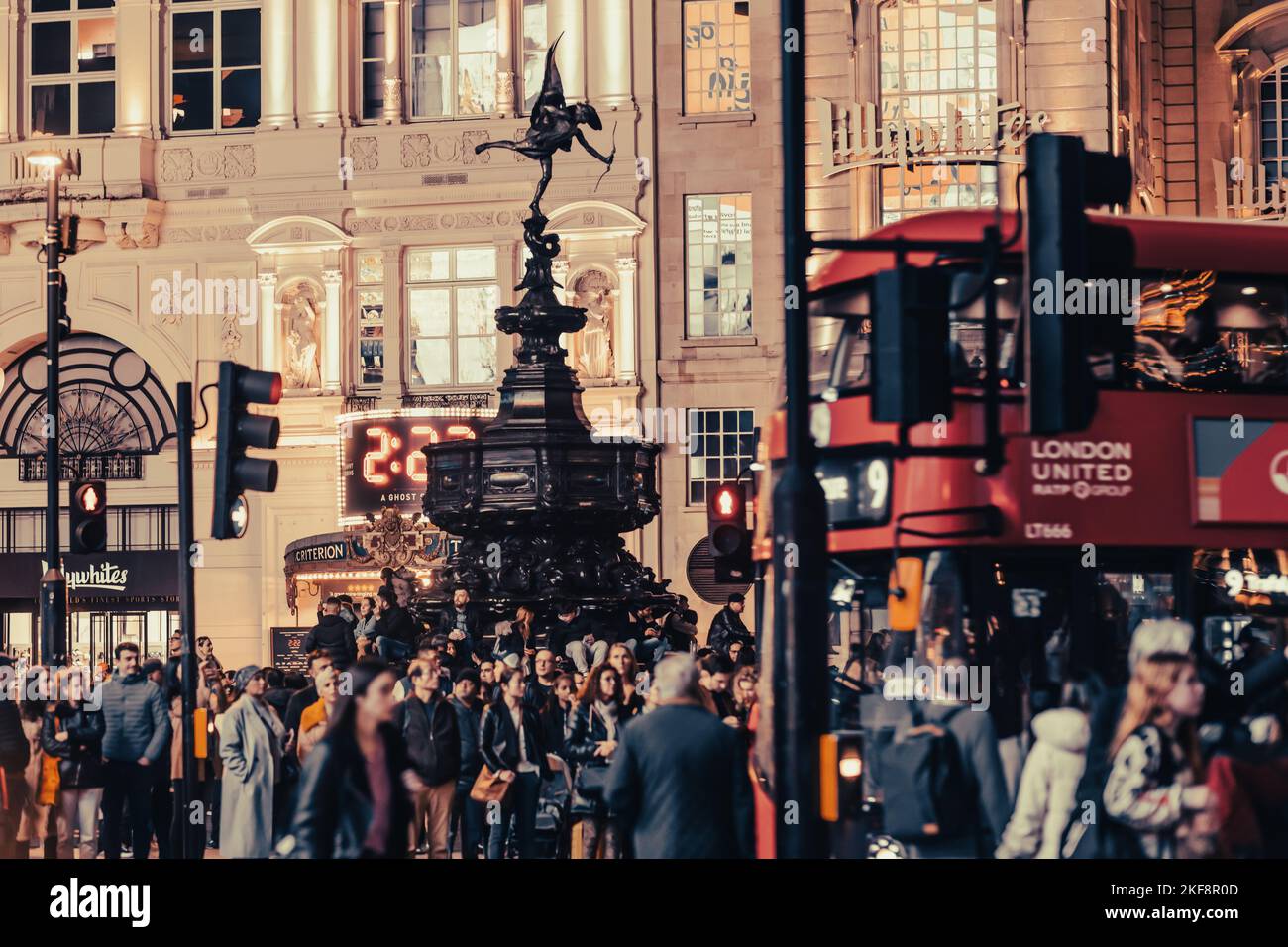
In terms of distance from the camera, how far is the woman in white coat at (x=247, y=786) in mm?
15594

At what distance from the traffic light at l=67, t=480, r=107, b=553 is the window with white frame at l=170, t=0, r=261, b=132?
19.7m

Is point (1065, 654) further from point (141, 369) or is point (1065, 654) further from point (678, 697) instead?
point (141, 369)

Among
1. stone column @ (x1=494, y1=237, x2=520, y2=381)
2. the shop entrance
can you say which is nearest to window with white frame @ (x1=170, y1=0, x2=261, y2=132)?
stone column @ (x1=494, y1=237, x2=520, y2=381)

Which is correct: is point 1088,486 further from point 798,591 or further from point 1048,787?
point 798,591

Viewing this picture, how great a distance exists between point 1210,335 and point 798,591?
16.7ft

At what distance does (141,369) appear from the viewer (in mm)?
44375

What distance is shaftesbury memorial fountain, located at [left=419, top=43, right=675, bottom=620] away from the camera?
2391 cm

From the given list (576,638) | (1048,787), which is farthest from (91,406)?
(1048,787)

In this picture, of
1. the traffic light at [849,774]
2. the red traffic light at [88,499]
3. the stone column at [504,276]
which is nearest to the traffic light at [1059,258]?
the traffic light at [849,774]

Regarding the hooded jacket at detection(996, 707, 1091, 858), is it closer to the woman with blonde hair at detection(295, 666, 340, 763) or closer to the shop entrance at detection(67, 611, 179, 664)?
the woman with blonde hair at detection(295, 666, 340, 763)

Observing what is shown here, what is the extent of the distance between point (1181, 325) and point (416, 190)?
90.9 ft

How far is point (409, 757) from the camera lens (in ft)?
41.9

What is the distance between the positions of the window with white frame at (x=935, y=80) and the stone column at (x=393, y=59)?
8601 millimetres
